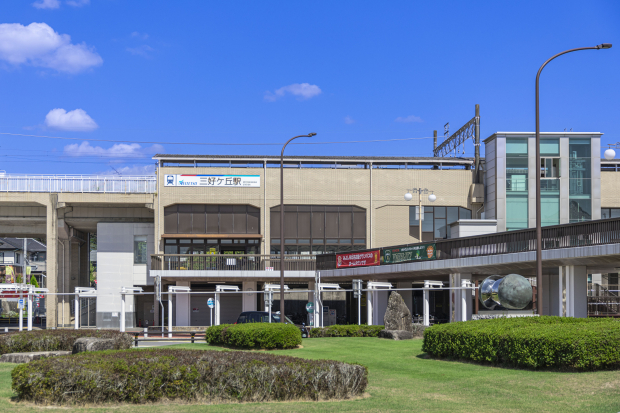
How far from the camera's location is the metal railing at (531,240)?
22.6 metres

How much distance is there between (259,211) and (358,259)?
10.1 meters

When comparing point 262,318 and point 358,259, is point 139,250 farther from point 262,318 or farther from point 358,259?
point 262,318

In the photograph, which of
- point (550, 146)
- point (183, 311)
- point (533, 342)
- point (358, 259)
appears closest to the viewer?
point (533, 342)

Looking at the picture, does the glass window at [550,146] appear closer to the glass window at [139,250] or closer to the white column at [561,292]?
the white column at [561,292]

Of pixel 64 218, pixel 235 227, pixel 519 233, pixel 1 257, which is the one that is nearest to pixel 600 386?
pixel 519 233

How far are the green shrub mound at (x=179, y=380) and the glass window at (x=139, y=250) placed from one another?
35.1m

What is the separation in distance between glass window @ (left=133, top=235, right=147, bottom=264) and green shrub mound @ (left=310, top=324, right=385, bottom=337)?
69.0 ft

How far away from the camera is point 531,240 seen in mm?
26062

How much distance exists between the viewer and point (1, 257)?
3514 inches

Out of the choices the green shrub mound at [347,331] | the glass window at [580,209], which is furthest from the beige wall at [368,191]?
the green shrub mound at [347,331]

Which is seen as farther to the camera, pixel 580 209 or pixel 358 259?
pixel 580 209

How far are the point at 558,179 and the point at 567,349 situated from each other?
104 ft

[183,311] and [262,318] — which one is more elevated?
[262,318]

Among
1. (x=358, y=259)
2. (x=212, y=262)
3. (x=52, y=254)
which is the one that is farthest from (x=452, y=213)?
(x=52, y=254)
